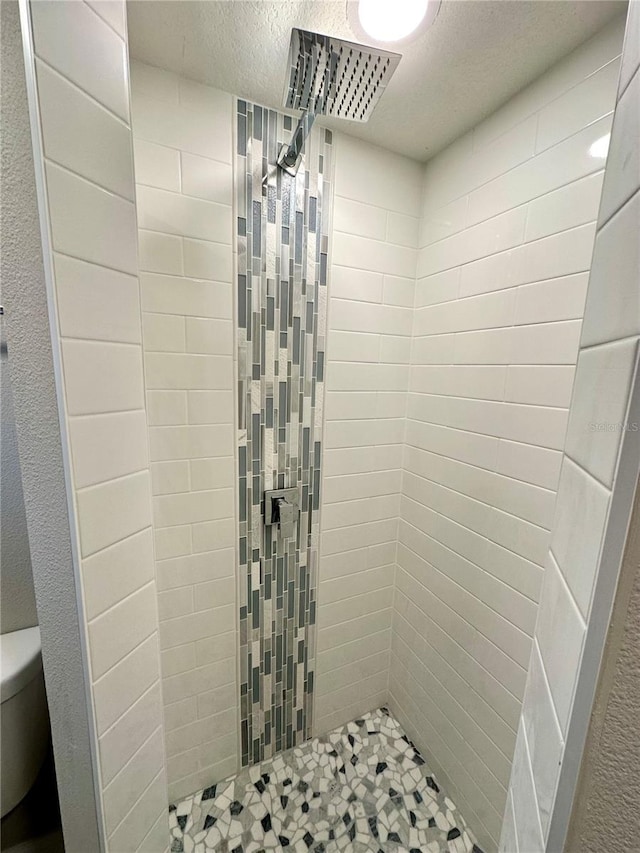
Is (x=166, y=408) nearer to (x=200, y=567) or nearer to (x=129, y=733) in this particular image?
(x=200, y=567)

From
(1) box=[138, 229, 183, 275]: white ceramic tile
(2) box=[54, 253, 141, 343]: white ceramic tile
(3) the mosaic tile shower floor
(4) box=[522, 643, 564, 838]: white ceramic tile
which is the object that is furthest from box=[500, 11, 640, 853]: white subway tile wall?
(3) the mosaic tile shower floor

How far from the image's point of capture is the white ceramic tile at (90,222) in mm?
460

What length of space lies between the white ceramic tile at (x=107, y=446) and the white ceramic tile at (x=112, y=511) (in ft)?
0.06

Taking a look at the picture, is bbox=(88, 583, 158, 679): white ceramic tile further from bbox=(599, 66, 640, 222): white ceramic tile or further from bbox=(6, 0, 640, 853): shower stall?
bbox=(599, 66, 640, 222): white ceramic tile

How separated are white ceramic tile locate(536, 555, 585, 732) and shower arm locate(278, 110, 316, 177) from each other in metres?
1.05

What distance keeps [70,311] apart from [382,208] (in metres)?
1.17

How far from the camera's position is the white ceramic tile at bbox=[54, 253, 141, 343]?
0.48 m

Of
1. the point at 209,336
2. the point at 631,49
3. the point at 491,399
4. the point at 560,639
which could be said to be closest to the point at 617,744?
the point at 560,639

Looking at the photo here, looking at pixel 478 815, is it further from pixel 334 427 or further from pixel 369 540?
pixel 334 427

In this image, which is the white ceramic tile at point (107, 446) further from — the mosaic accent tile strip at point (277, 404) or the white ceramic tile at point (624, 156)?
the white ceramic tile at point (624, 156)

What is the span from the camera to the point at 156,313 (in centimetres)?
99

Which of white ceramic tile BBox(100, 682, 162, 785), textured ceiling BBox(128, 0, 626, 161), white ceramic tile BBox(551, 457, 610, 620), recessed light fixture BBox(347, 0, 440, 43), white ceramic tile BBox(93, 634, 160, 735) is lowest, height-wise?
white ceramic tile BBox(100, 682, 162, 785)

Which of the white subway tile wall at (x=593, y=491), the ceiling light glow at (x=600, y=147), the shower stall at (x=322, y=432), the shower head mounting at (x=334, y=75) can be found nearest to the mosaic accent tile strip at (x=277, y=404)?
the shower stall at (x=322, y=432)

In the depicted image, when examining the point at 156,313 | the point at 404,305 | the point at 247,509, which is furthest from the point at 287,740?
the point at 404,305
